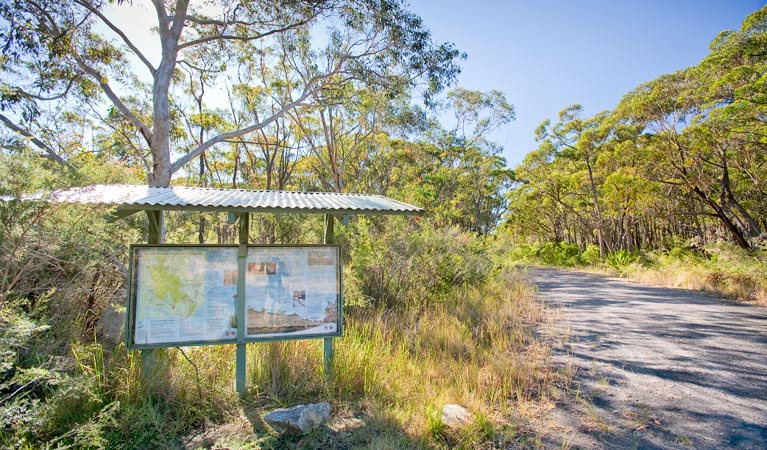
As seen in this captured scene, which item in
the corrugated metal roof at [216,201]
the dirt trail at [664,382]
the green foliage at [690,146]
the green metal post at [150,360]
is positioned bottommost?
the dirt trail at [664,382]

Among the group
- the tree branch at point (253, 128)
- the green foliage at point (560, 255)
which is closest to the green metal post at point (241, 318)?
the tree branch at point (253, 128)

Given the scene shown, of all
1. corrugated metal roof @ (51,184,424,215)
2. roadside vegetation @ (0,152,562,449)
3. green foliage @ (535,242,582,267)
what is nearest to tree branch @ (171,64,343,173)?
roadside vegetation @ (0,152,562,449)

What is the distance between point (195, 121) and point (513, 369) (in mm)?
17714

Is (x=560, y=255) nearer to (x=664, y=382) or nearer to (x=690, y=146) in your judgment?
(x=690, y=146)

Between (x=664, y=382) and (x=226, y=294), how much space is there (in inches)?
185

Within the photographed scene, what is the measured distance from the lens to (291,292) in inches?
Result: 156

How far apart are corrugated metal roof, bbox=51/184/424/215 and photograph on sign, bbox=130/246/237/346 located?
491mm

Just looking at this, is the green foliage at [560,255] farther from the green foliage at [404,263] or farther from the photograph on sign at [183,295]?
the photograph on sign at [183,295]

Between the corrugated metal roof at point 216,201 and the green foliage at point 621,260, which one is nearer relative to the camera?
the corrugated metal roof at point 216,201

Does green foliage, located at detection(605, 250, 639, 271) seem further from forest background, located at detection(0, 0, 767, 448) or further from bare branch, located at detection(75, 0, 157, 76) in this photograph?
bare branch, located at detection(75, 0, 157, 76)

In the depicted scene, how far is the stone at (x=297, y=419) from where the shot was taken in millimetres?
3075

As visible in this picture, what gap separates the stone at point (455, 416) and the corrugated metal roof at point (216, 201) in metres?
1.88

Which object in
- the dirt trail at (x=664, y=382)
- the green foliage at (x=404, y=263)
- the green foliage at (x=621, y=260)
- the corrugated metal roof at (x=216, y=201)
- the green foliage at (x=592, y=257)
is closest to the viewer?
the dirt trail at (x=664, y=382)

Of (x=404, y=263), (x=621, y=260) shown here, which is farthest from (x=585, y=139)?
(x=404, y=263)
